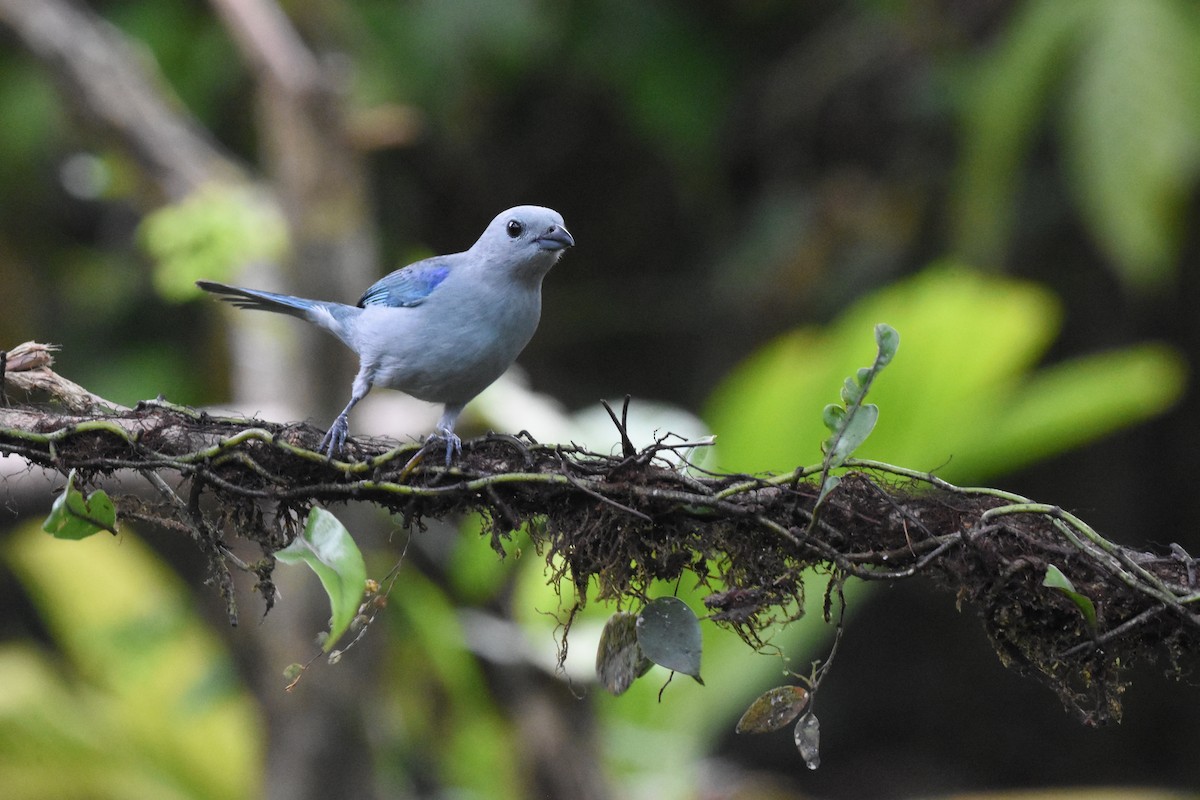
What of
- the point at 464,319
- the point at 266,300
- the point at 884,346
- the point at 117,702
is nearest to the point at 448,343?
the point at 464,319

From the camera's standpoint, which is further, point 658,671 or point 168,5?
point 168,5

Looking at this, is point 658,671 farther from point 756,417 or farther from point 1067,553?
point 1067,553

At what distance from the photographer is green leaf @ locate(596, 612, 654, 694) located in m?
1.94

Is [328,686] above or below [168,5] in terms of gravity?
below

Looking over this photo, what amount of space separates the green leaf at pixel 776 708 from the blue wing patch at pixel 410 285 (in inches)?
48.9

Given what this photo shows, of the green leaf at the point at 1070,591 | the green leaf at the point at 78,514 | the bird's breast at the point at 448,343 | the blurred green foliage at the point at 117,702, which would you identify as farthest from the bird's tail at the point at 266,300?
the blurred green foliage at the point at 117,702

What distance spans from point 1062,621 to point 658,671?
12.8 feet

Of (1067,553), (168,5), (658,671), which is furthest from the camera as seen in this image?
(168,5)

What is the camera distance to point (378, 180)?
24.8 feet

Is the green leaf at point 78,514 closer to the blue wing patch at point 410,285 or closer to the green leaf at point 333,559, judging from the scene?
the green leaf at point 333,559

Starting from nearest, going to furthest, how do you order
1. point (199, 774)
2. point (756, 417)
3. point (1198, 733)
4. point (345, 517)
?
point (345, 517)
point (756, 417)
point (199, 774)
point (1198, 733)

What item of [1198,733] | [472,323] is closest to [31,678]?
[472,323]

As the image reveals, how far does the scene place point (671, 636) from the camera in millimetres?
1881

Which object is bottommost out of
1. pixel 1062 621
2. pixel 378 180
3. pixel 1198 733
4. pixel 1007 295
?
pixel 1062 621
